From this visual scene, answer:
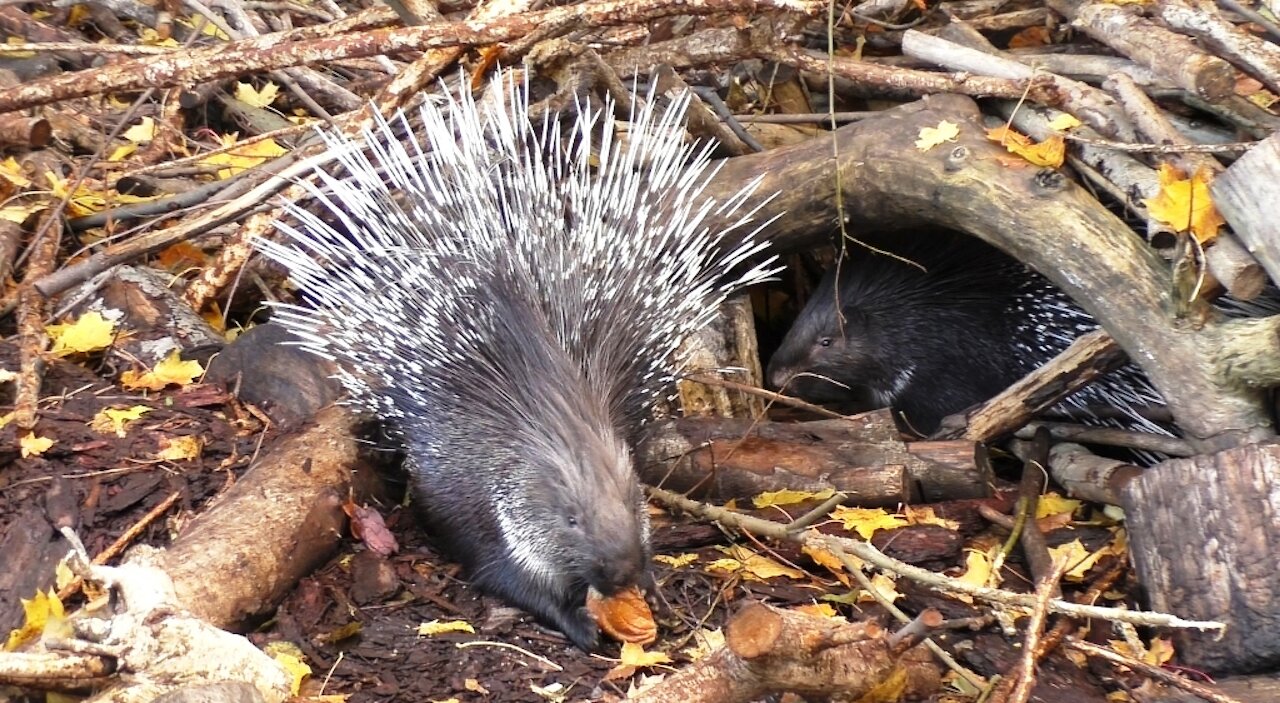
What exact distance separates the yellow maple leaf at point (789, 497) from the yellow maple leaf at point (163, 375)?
171cm

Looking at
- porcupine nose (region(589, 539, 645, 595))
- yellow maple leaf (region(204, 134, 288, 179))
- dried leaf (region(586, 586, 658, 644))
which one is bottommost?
dried leaf (region(586, 586, 658, 644))

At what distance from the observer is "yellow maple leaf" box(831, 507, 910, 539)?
319cm

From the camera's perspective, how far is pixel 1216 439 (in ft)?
9.21

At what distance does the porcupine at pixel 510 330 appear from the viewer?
2904 mm

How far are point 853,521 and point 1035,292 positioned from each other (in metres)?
1.30

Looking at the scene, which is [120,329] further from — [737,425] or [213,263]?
[737,425]

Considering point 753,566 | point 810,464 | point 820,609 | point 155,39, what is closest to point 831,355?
point 810,464

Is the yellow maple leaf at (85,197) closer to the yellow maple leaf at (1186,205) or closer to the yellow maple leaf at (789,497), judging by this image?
the yellow maple leaf at (789,497)

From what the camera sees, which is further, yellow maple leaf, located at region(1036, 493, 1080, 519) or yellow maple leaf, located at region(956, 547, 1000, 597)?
yellow maple leaf, located at region(1036, 493, 1080, 519)

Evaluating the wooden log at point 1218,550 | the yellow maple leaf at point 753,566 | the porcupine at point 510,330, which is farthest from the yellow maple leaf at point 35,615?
the wooden log at point 1218,550

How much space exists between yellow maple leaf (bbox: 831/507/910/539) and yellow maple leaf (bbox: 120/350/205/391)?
6.33ft

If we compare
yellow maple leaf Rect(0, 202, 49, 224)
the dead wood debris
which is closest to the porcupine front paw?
the dead wood debris

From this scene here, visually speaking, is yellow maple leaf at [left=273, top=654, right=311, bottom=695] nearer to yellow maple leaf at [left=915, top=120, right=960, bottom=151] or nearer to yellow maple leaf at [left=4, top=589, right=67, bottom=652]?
yellow maple leaf at [left=4, top=589, right=67, bottom=652]

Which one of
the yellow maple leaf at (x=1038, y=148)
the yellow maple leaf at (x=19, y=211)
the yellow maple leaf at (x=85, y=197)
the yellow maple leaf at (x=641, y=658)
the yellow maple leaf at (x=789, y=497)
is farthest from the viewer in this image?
the yellow maple leaf at (x=85, y=197)
